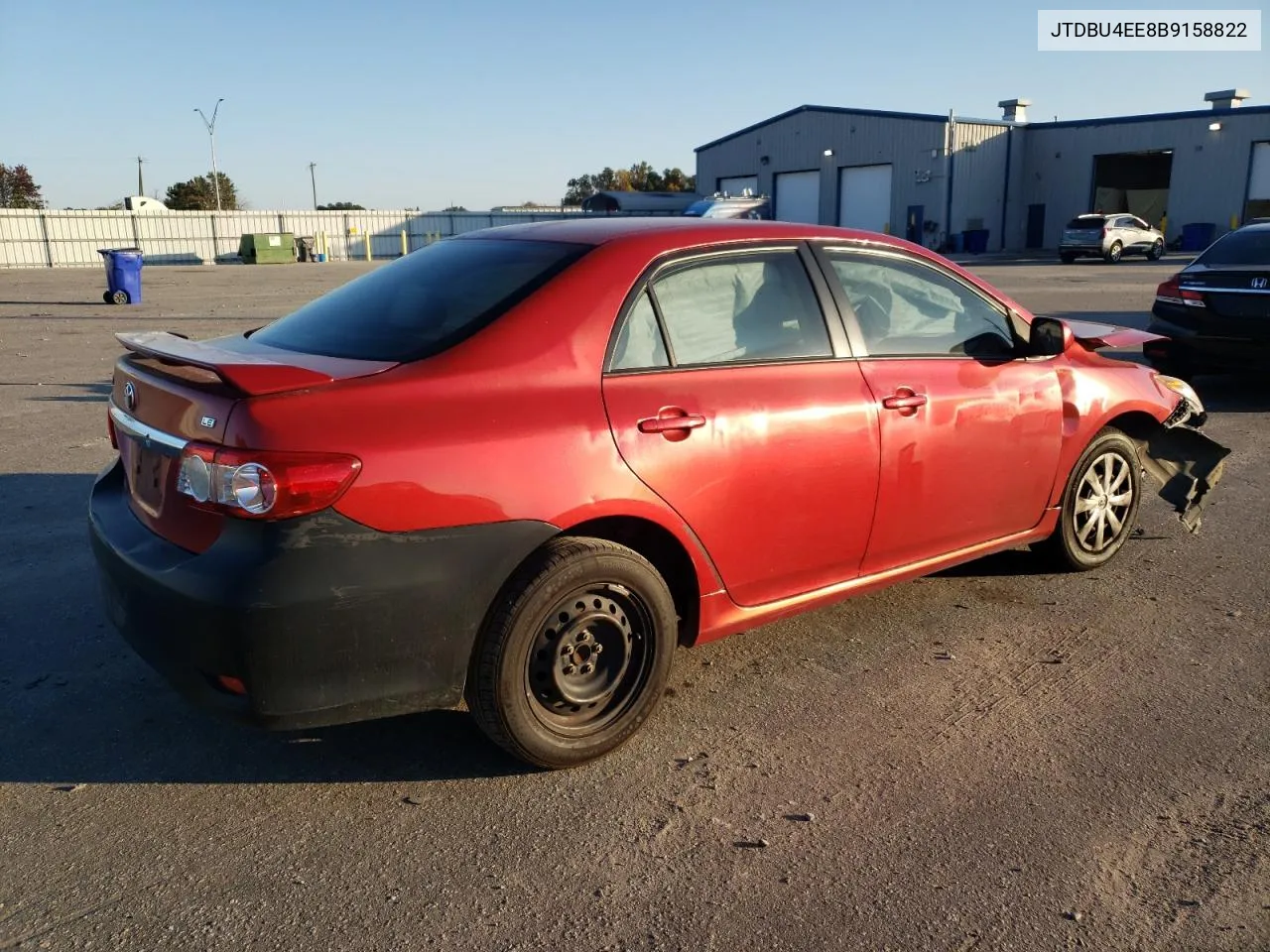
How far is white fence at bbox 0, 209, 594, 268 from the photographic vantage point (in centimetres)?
4553

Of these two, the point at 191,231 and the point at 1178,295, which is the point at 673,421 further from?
the point at 191,231

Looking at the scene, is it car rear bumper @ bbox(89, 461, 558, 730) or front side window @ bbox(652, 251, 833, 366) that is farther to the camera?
front side window @ bbox(652, 251, 833, 366)

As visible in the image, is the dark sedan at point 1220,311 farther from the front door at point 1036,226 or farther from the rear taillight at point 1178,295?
the front door at point 1036,226

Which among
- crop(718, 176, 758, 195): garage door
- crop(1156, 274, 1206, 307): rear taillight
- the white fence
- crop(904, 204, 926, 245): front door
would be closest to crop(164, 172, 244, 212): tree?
the white fence

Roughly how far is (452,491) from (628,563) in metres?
0.63

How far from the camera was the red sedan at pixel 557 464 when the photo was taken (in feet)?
8.91

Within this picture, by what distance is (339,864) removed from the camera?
2.74 meters

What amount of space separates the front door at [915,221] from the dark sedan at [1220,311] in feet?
128

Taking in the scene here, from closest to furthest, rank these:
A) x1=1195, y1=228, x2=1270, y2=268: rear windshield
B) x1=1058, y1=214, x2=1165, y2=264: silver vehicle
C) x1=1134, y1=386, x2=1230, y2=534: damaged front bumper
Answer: x1=1134, y1=386, x2=1230, y2=534: damaged front bumper → x1=1195, y1=228, x2=1270, y2=268: rear windshield → x1=1058, y1=214, x2=1165, y2=264: silver vehicle

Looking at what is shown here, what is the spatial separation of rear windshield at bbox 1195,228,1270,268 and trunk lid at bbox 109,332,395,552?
862 cm

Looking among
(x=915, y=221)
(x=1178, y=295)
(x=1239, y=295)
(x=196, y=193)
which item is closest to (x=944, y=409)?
(x=1239, y=295)

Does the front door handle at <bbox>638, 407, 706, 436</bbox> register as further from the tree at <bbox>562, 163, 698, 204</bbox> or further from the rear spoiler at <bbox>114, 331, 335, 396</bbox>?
the tree at <bbox>562, 163, 698, 204</bbox>

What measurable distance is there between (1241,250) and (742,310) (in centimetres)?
757

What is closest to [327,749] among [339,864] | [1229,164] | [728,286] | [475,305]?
[339,864]
